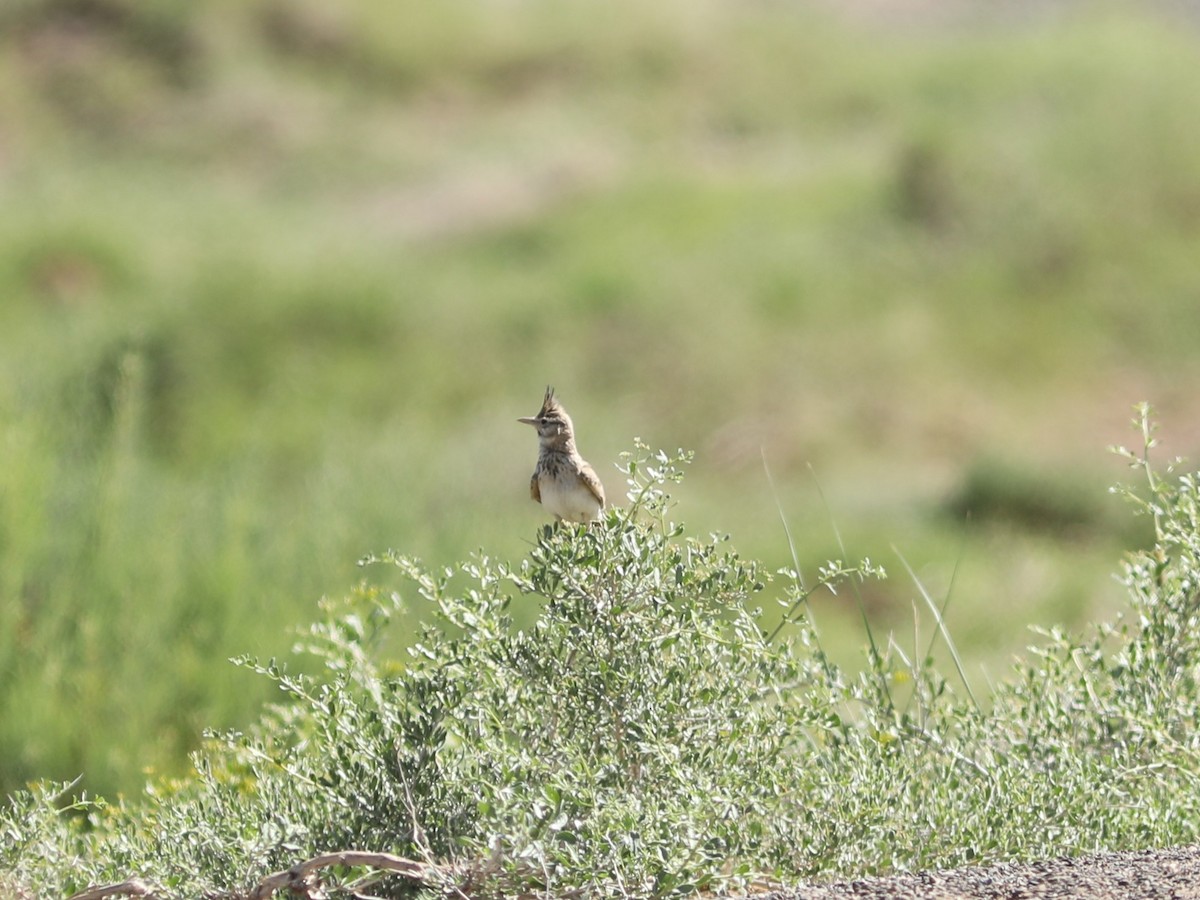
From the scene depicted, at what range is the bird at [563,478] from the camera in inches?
173

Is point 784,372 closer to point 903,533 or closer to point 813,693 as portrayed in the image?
point 903,533

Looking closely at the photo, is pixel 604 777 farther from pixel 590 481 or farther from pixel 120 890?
pixel 590 481

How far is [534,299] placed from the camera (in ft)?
59.7

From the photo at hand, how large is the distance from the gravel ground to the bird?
59.2 inches

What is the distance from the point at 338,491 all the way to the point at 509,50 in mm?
20539

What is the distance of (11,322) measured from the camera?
15.1m

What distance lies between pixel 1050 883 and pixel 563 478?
178 centimetres

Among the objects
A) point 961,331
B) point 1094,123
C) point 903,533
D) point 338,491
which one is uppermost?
point 1094,123

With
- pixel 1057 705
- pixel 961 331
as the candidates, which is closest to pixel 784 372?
pixel 961 331

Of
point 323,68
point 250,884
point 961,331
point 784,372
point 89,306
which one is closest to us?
point 250,884

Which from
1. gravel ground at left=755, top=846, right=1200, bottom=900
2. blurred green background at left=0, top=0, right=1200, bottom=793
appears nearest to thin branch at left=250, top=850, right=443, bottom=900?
gravel ground at left=755, top=846, right=1200, bottom=900

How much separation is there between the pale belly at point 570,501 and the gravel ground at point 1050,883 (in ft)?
4.90

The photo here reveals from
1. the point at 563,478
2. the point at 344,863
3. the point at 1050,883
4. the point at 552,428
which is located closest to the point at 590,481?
the point at 563,478

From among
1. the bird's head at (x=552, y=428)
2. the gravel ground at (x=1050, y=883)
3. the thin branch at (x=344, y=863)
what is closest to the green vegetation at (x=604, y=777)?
the thin branch at (x=344, y=863)
